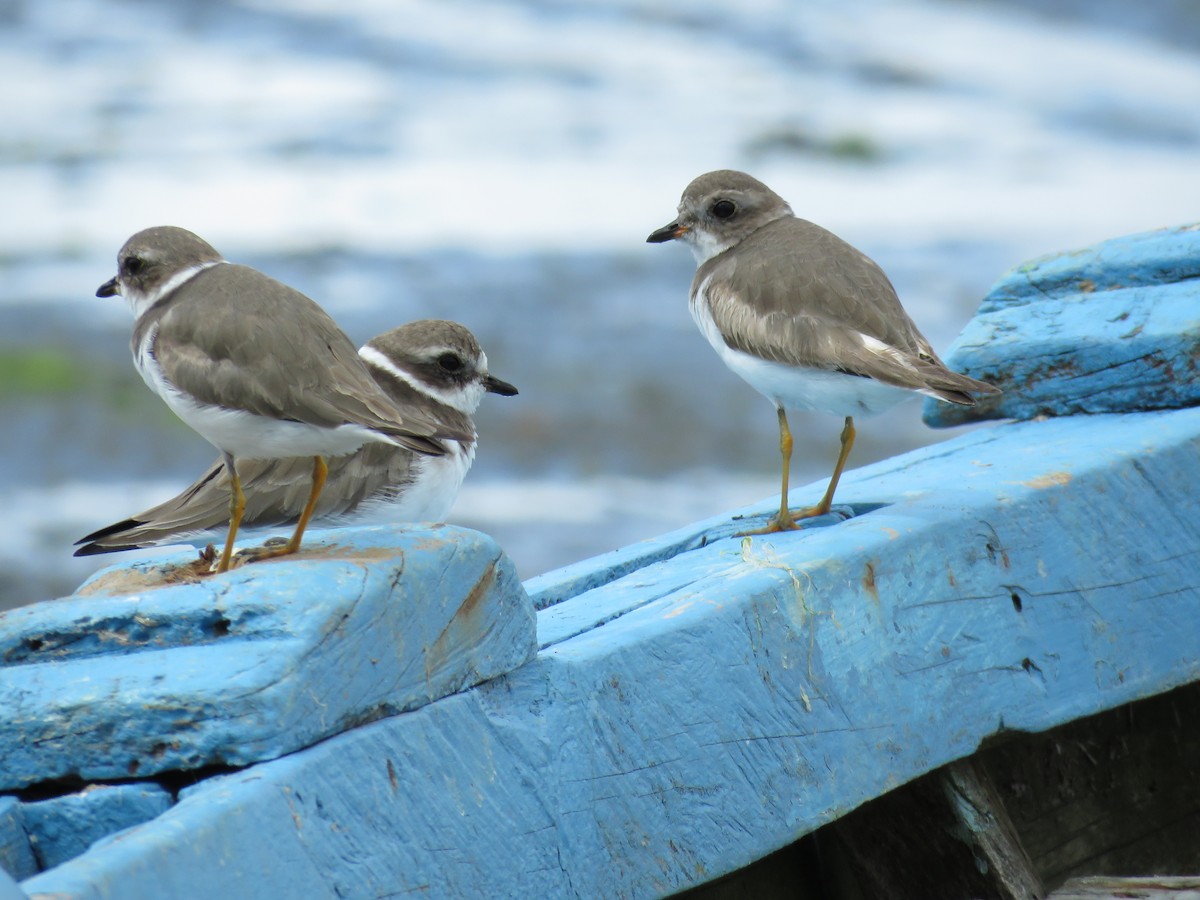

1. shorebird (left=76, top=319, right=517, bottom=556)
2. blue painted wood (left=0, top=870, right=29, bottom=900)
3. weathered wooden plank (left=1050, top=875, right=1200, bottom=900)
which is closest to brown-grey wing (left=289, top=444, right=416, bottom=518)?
shorebird (left=76, top=319, right=517, bottom=556)

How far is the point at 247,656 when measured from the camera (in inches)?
74.6

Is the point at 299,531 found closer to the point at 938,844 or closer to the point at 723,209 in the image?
the point at 938,844

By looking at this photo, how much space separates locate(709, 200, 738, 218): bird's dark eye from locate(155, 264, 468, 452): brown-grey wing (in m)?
1.64

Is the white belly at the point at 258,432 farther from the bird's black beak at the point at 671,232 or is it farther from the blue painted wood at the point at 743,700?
the bird's black beak at the point at 671,232

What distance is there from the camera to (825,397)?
372 centimetres

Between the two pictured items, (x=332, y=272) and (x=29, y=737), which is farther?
(x=332, y=272)

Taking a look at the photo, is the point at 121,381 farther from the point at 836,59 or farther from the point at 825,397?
the point at 836,59

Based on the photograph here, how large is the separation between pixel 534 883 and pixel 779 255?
2171 mm

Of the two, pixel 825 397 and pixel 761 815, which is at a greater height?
pixel 825 397

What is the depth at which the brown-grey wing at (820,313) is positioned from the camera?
352 centimetres

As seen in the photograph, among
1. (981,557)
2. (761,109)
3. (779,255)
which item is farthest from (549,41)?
(981,557)

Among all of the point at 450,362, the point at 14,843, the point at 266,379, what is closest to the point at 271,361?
the point at 266,379

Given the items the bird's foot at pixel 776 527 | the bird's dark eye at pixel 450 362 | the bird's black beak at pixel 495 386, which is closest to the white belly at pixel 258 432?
the bird's foot at pixel 776 527

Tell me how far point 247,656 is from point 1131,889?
4.64 ft
